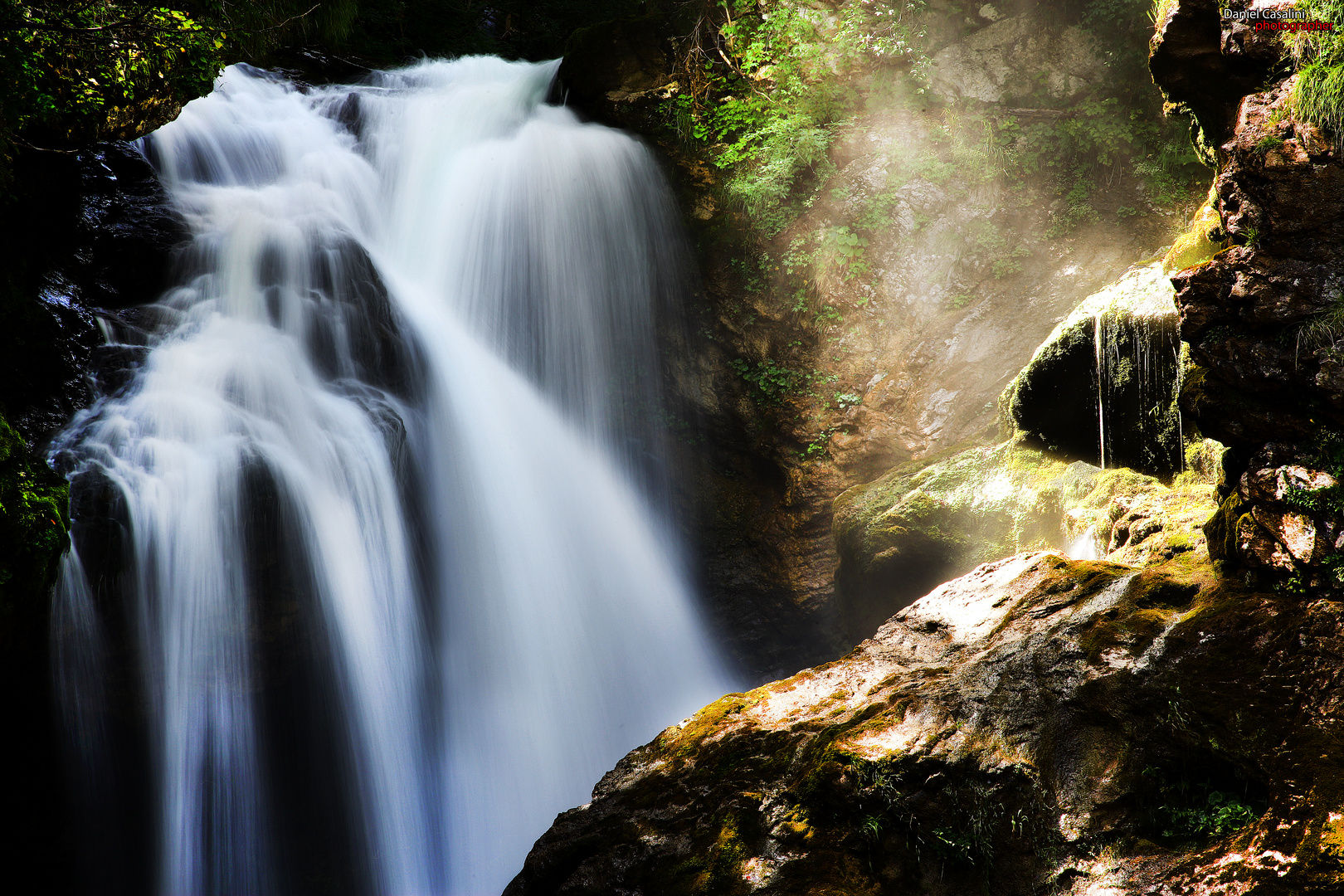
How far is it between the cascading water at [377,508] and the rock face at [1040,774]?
3.53 meters

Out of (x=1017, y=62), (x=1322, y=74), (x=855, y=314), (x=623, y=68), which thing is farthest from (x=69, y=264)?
(x=1017, y=62)

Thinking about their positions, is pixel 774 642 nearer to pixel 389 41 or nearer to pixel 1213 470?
pixel 1213 470

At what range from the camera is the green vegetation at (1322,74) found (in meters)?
2.87

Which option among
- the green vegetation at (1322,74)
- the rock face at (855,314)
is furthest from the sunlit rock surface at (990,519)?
the green vegetation at (1322,74)

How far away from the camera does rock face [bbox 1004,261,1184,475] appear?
4414 mm

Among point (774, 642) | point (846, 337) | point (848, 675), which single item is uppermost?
point (846, 337)

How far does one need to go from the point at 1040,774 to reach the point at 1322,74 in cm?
300

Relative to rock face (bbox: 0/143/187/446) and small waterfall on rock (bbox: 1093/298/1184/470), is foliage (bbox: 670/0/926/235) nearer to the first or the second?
small waterfall on rock (bbox: 1093/298/1184/470)

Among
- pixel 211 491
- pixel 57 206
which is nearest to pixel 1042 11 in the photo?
pixel 211 491

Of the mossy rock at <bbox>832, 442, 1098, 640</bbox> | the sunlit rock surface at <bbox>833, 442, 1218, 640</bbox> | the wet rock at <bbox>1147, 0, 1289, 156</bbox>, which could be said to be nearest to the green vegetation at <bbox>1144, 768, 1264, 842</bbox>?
the sunlit rock surface at <bbox>833, 442, 1218, 640</bbox>

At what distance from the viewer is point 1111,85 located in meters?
8.20

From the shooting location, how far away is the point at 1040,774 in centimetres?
263

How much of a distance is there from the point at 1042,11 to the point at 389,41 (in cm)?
1183

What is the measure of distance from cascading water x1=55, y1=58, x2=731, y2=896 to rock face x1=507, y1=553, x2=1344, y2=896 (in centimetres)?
353
